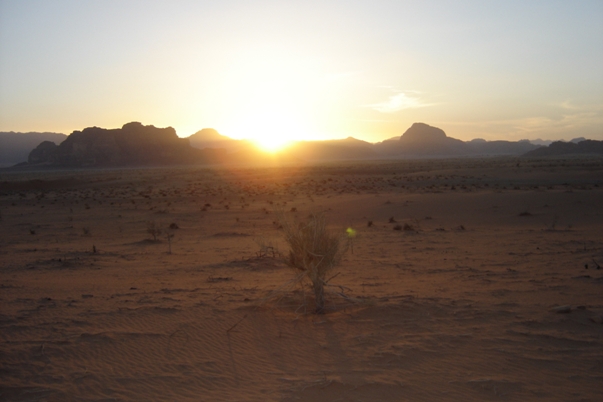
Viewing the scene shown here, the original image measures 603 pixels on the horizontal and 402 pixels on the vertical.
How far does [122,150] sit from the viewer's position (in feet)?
463

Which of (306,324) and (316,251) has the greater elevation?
(316,251)

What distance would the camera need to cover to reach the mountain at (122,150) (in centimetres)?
13400

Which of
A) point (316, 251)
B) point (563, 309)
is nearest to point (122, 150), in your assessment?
point (316, 251)

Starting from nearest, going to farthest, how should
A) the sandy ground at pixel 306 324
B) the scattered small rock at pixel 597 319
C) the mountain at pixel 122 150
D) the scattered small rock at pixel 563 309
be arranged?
the sandy ground at pixel 306 324 < the scattered small rock at pixel 597 319 < the scattered small rock at pixel 563 309 < the mountain at pixel 122 150

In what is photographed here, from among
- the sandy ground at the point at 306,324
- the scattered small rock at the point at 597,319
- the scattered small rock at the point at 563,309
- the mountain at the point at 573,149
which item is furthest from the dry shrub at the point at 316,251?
the mountain at the point at 573,149

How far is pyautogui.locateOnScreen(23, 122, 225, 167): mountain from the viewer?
134000 millimetres

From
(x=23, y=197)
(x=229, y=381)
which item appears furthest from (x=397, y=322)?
(x=23, y=197)

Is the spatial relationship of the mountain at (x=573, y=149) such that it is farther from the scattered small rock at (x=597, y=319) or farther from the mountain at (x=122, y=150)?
the scattered small rock at (x=597, y=319)

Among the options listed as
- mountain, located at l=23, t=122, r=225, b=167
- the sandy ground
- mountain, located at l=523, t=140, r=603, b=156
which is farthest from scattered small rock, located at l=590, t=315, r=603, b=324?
mountain, located at l=523, t=140, r=603, b=156

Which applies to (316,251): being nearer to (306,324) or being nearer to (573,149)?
(306,324)

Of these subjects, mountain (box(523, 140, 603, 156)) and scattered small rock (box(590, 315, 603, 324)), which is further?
mountain (box(523, 140, 603, 156))

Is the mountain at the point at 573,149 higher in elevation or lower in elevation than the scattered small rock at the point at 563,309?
higher

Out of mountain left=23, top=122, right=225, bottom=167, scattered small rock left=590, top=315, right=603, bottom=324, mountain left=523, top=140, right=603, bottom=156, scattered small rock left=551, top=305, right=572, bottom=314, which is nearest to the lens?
scattered small rock left=590, top=315, right=603, bottom=324

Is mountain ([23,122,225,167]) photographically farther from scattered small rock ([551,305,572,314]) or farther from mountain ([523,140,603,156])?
scattered small rock ([551,305,572,314])
